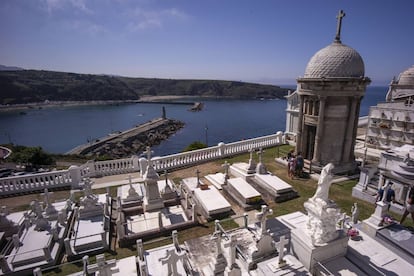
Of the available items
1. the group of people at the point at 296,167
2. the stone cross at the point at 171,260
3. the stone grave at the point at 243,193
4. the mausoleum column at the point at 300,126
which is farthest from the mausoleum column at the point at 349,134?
the stone cross at the point at 171,260

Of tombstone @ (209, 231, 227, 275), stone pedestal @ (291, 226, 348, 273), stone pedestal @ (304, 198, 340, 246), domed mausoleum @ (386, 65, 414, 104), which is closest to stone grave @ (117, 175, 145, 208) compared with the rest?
tombstone @ (209, 231, 227, 275)

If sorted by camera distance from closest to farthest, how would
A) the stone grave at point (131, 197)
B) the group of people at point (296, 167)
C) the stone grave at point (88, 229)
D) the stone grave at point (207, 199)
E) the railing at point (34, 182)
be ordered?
the stone grave at point (88, 229), the stone grave at point (207, 199), the stone grave at point (131, 197), the railing at point (34, 182), the group of people at point (296, 167)

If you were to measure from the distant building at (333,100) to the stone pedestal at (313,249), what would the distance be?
935 cm

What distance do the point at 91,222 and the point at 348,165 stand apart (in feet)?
52.1

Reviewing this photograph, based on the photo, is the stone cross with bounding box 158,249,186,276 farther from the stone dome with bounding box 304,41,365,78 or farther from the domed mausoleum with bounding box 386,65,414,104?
the domed mausoleum with bounding box 386,65,414,104

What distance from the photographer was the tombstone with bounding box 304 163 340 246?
258 inches

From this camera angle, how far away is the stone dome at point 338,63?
1421cm

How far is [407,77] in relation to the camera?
82.4ft

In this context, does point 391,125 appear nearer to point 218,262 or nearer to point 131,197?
point 218,262

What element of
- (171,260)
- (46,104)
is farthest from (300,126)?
(46,104)

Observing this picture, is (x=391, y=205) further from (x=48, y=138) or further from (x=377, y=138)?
(x=48, y=138)

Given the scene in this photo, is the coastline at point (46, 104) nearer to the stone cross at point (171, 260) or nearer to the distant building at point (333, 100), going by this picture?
the distant building at point (333, 100)

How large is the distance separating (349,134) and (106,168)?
17.0 metres

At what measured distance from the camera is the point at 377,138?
20.9 meters
